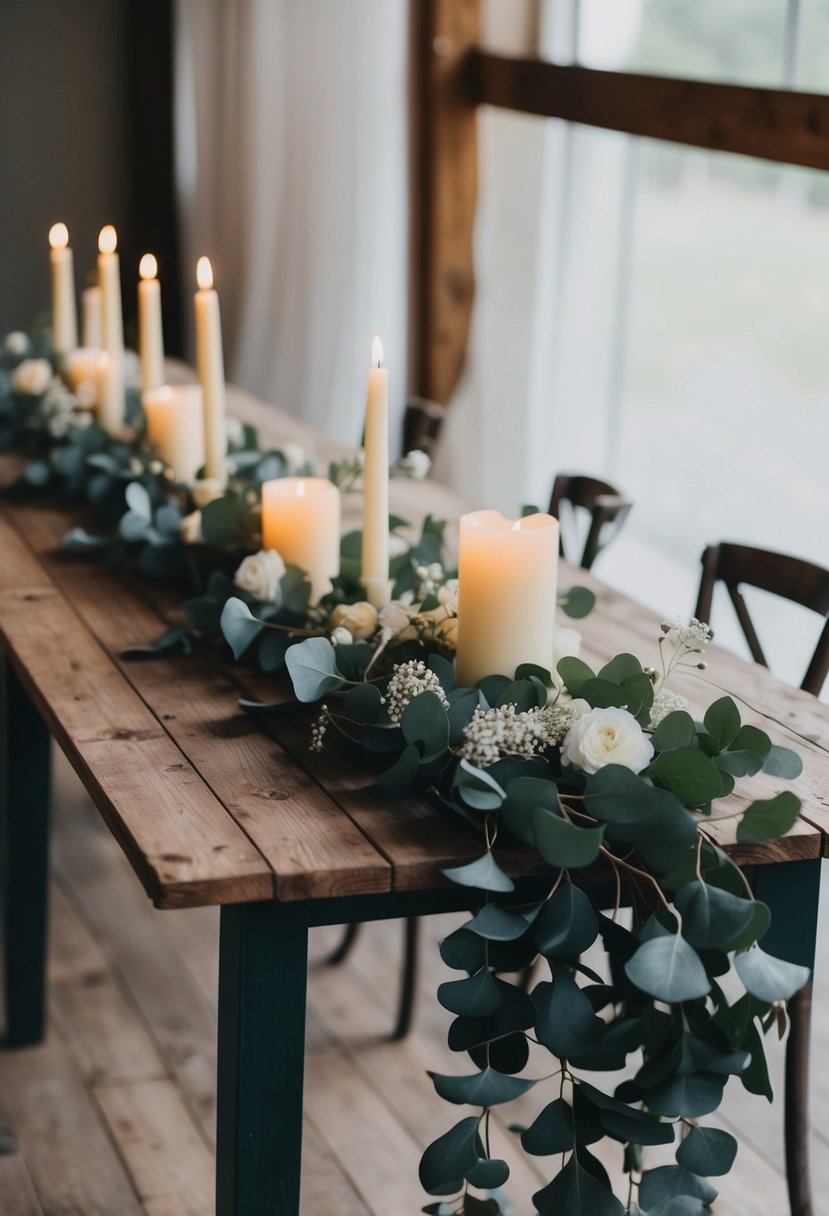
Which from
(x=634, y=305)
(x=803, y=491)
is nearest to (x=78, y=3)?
(x=634, y=305)

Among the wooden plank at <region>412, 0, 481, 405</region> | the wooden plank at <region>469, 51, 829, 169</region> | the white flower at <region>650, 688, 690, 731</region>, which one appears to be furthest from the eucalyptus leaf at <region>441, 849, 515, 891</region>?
the wooden plank at <region>412, 0, 481, 405</region>

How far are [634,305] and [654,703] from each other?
A: 9.03 feet

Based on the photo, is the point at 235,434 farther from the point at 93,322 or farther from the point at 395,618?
the point at 395,618

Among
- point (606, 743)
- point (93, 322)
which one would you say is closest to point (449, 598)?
point (606, 743)

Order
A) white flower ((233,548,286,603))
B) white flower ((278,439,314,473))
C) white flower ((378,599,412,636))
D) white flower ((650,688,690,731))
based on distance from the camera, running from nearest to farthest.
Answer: white flower ((650,688,690,731))
white flower ((378,599,412,636))
white flower ((233,548,286,603))
white flower ((278,439,314,473))

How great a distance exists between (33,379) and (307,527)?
1092mm

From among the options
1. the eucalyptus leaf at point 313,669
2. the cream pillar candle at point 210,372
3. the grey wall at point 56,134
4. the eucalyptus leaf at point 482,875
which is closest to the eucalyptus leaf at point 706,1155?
the eucalyptus leaf at point 482,875

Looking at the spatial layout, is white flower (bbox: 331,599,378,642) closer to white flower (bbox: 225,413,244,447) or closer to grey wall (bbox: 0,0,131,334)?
white flower (bbox: 225,413,244,447)

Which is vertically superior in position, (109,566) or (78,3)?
(78,3)

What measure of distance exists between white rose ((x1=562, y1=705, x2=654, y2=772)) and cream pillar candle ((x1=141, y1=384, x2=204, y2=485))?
0.99 m

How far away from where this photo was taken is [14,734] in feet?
6.84

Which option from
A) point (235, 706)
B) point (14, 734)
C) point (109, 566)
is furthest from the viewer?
point (14, 734)

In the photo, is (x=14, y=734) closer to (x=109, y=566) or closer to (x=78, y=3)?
(x=109, y=566)

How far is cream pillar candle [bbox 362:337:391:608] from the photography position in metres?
1.43
